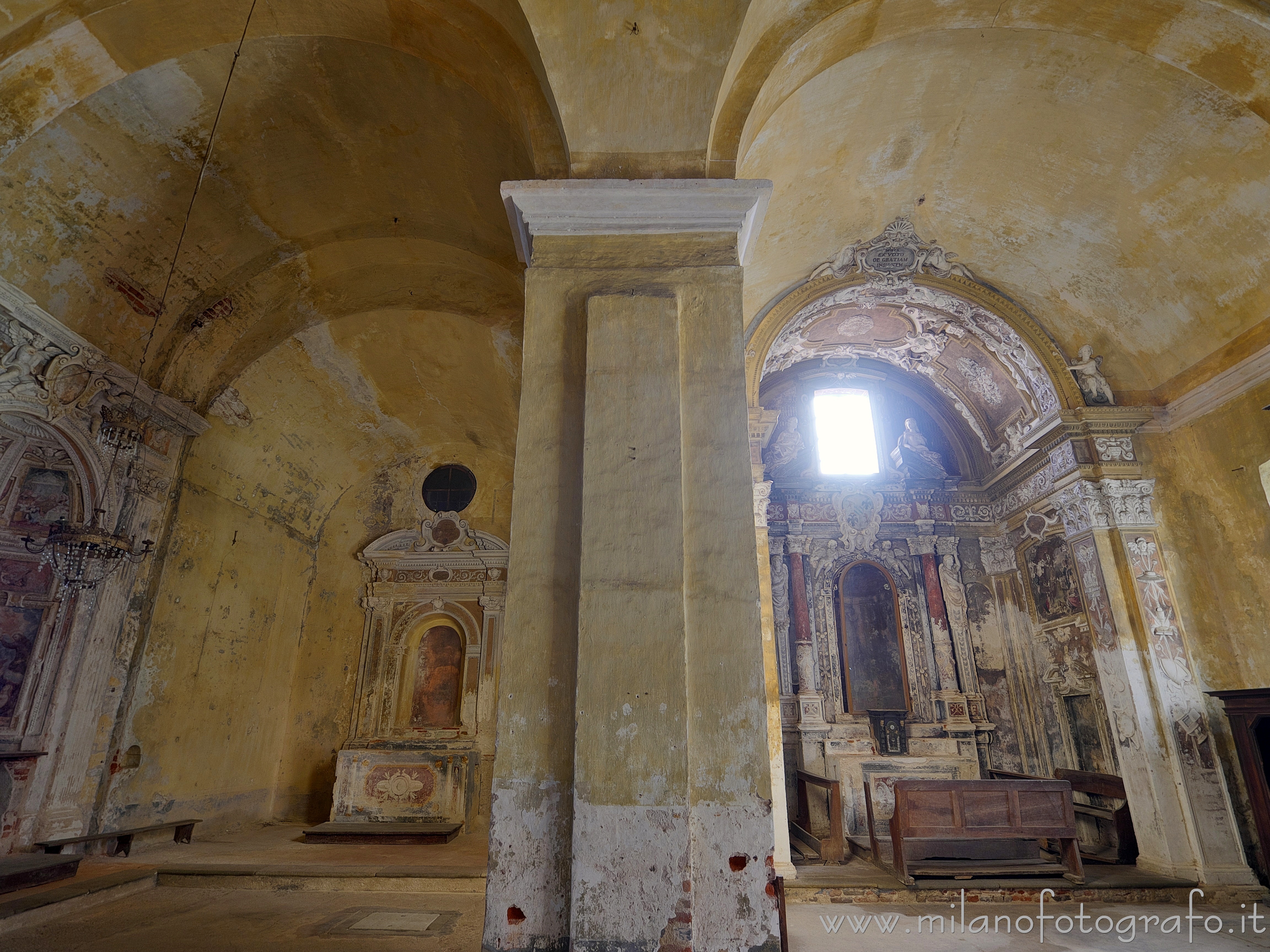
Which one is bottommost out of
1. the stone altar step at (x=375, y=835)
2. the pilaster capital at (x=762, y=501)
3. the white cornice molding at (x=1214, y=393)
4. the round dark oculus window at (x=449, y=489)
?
the stone altar step at (x=375, y=835)

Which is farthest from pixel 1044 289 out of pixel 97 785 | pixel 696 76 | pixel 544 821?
pixel 97 785

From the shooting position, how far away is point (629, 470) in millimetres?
2566

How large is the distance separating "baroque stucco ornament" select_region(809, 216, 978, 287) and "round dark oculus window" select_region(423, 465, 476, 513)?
5.78 m

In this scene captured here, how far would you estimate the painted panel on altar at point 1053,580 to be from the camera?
7684 millimetres

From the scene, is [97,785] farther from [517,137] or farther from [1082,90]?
[1082,90]

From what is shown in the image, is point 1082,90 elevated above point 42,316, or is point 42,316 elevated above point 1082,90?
point 1082,90

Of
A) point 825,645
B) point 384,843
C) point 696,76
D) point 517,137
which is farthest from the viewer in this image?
point 825,645

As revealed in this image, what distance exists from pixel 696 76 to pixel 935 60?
3.27 metres

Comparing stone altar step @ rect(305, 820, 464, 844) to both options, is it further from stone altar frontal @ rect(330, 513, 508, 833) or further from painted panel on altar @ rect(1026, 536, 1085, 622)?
painted panel on altar @ rect(1026, 536, 1085, 622)

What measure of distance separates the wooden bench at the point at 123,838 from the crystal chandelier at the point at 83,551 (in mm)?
2077

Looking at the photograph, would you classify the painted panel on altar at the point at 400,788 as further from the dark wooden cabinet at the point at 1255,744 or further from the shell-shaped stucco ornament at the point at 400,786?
the dark wooden cabinet at the point at 1255,744

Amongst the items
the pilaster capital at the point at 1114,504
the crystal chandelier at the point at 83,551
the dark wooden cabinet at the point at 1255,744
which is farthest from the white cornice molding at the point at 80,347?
the dark wooden cabinet at the point at 1255,744

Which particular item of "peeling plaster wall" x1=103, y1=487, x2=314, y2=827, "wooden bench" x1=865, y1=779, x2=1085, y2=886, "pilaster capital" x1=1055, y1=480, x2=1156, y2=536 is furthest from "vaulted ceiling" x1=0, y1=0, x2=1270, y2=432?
"wooden bench" x1=865, y1=779, x2=1085, y2=886

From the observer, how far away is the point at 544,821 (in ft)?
7.33
